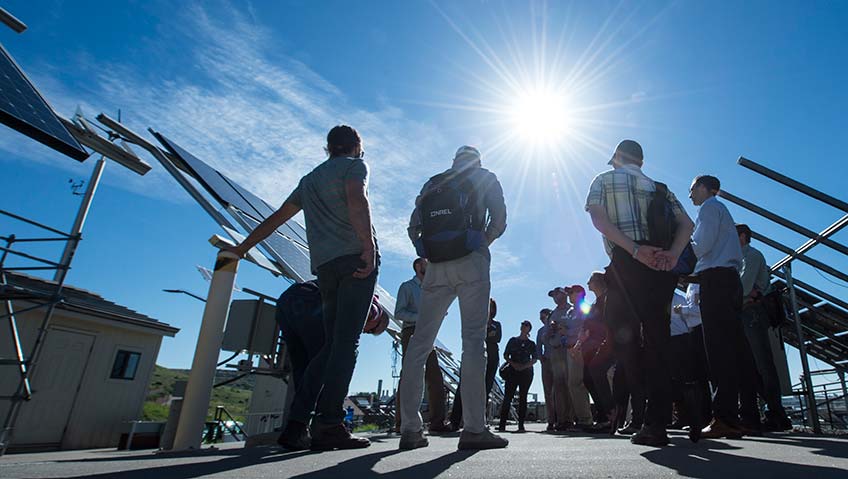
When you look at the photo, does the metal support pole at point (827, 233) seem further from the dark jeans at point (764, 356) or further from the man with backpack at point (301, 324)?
the man with backpack at point (301, 324)

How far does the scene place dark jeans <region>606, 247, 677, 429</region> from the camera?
8.11 feet

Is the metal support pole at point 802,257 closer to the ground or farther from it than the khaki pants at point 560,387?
farther from it

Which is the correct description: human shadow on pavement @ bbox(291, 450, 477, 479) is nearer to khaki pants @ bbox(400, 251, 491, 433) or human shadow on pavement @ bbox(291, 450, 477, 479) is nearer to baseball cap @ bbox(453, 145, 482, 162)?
khaki pants @ bbox(400, 251, 491, 433)

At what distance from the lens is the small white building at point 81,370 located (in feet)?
34.3

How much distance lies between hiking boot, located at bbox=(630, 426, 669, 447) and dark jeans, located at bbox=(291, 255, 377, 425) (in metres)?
1.68

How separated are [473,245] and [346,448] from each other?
1362mm

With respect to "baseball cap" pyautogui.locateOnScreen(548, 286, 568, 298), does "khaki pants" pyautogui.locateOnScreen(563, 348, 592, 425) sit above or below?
below

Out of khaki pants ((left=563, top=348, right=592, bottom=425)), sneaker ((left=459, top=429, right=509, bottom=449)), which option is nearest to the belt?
sneaker ((left=459, top=429, right=509, bottom=449))

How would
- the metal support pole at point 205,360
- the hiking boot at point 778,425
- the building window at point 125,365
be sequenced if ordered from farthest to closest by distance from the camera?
the building window at point 125,365, the hiking boot at point 778,425, the metal support pole at point 205,360

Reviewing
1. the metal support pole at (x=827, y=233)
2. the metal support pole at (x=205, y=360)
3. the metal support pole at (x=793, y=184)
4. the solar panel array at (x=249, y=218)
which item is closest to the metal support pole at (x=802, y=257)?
the metal support pole at (x=827, y=233)

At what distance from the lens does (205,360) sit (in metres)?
2.70

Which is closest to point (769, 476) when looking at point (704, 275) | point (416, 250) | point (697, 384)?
point (416, 250)

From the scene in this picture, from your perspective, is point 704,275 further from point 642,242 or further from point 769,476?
point 769,476

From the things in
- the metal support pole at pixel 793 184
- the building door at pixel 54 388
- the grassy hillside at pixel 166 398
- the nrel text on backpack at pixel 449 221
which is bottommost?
the grassy hillside at pixel 166 398
